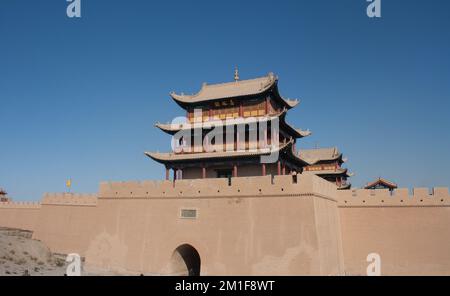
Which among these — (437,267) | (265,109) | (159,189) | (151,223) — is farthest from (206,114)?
(437,267)

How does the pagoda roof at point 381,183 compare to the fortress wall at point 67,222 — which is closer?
the fortress wall at point 67,222

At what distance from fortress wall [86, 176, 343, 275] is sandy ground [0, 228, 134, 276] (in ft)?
5.79

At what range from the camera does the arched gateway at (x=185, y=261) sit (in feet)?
58.4

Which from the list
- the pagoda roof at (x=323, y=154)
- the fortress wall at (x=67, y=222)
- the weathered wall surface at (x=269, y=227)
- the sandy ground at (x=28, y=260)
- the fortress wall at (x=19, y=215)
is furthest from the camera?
the pagoda roof at (x=323, y=154)

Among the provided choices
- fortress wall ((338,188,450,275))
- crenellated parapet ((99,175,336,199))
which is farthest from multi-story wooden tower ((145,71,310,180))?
fortress wall ((338,188,450,275))

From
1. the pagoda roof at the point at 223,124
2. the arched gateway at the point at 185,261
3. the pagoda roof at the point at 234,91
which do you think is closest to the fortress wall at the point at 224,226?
the arched gateway at the point at 185,261

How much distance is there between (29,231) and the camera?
25609 millimetres

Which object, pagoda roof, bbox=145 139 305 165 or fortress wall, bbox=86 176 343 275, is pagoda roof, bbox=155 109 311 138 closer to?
pagoda roof, bbox=145 139 305 165

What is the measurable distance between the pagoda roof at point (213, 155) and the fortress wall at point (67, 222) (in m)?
4.60

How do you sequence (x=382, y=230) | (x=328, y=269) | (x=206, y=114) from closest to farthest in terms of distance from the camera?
(x=328, y=269)
(x=382, y=230)
(x=206, y=114)

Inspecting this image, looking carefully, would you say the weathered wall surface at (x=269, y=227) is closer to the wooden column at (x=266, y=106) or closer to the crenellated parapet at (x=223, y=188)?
the crenellated parapet at (x=223, y=188)

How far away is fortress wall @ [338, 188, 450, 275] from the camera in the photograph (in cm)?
1678
